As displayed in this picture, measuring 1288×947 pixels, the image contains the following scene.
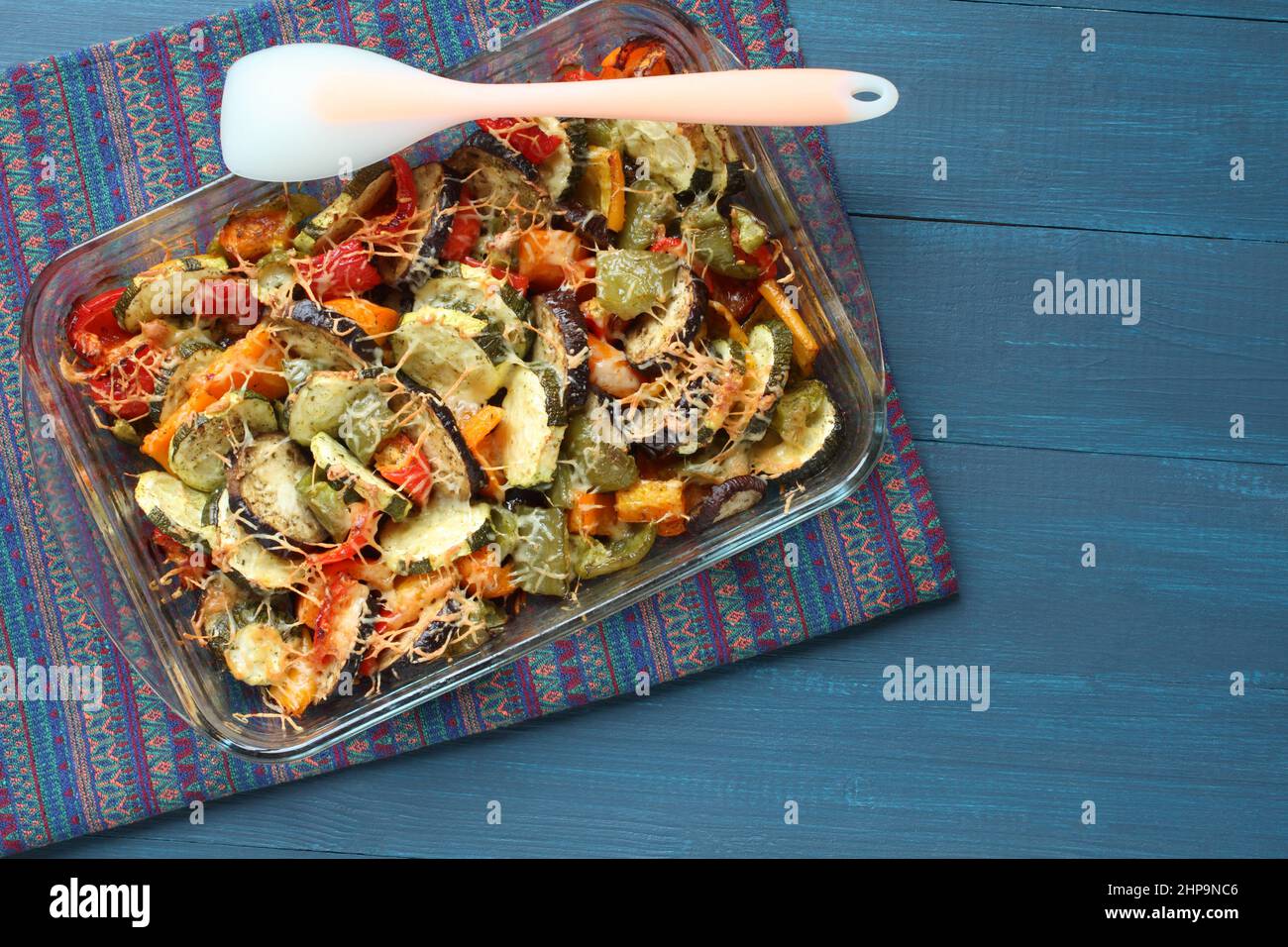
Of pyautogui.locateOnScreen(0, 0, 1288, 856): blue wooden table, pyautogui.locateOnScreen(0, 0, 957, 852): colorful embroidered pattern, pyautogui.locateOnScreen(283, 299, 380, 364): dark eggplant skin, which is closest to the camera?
pyautogui.locateOnScreen(283, 299, 380, 364): dark eggplant skin

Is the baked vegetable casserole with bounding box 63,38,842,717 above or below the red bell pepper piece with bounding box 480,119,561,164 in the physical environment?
below

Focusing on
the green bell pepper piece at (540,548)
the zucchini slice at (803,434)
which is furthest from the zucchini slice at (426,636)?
the zucchini slice at (803,434)

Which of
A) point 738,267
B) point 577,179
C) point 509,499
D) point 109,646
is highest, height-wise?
point 577,179

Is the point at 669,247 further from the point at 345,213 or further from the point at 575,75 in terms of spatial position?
the point at 345,213

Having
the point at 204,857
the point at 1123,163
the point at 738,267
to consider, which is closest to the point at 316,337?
the point at 738,267

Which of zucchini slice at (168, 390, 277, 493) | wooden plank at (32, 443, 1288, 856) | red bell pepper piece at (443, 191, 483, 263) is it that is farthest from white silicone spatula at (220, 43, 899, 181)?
wooden plank at (32, 443, 1288, 856)

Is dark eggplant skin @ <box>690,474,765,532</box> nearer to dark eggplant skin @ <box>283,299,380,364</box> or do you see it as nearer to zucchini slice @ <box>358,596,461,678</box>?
zucchini slice @ <box>358,596,461,678</box>

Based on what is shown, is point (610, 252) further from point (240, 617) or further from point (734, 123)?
point (240, 617)
